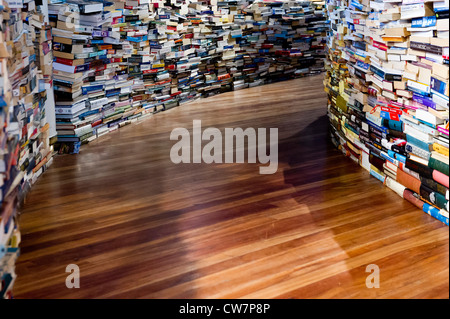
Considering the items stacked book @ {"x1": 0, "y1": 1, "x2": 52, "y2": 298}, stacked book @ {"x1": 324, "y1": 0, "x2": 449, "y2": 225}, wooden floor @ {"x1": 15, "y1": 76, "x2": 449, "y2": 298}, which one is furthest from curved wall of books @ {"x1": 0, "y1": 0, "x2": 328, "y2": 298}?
stacked book @ {"x1": 324, "y1": 0, "x2": 449, "y2": 225}

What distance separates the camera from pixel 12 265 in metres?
2.20

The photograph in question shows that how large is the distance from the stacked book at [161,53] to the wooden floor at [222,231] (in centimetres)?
54

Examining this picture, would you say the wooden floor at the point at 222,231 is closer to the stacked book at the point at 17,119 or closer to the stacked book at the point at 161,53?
the stacked book at the point at 17,119

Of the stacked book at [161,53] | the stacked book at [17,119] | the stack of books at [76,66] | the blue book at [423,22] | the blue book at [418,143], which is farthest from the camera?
the stacked book at [161,53]

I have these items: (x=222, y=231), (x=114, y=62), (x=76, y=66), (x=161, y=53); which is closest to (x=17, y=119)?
(x=222, y=231)

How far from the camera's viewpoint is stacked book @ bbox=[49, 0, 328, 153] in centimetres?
452

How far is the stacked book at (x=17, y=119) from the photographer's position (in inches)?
83.8

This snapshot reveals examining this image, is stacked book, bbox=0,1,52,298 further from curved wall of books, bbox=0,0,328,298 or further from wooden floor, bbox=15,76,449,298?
wooden floor, bbox=15,76,449,298

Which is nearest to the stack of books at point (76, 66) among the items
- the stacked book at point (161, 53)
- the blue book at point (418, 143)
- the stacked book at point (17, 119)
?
the stacked book at point (161, 53)

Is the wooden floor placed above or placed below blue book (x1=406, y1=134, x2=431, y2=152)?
below

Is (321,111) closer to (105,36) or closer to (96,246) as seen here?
(105,36)

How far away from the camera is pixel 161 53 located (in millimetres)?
5906

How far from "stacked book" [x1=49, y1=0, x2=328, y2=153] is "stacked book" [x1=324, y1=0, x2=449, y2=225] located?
2.07 m
